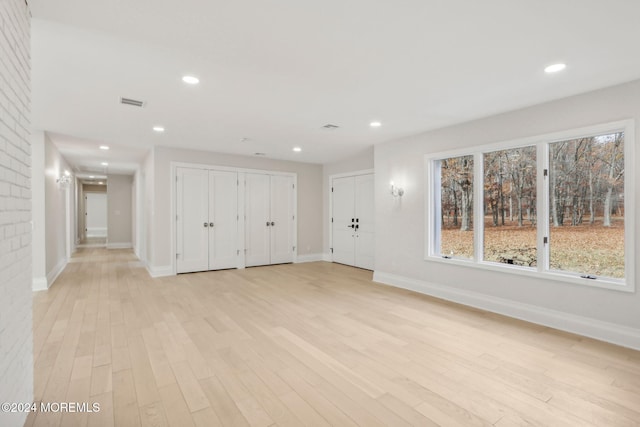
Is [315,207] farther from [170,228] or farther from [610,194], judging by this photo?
[610,194]

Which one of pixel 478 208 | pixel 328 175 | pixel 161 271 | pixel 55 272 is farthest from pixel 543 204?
pixel 55 272

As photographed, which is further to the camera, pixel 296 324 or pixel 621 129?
pixel 296 324

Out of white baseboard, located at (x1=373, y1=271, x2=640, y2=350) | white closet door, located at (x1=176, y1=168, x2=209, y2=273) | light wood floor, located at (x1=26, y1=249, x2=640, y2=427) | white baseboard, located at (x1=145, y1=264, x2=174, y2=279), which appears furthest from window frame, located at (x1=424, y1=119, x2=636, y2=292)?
white baseboard, located at (x1=145, y1=264, x2=174, y2=279)

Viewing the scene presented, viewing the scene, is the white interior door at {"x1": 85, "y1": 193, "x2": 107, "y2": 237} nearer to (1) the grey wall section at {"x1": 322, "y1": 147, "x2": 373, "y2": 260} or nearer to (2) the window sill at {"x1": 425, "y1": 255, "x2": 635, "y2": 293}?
(1) the grey wall section at {"x1": 322, "y1": 147, "x2": 373, "y2": 260}

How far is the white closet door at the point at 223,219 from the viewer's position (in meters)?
6.63

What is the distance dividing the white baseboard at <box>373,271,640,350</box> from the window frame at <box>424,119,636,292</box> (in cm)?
38

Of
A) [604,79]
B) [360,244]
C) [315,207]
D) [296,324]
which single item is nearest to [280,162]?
[315,207]

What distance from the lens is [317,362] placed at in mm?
2641

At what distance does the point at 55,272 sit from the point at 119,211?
17.4 ft

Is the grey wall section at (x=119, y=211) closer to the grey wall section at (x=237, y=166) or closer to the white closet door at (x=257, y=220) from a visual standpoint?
the grey wall section at (x=237, y=166)

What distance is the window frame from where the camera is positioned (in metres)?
3.01

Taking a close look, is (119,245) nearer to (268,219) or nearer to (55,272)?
(55,272)

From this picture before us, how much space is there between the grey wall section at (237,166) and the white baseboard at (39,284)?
1588 mm

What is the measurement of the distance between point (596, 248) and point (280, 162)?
6085 mm
